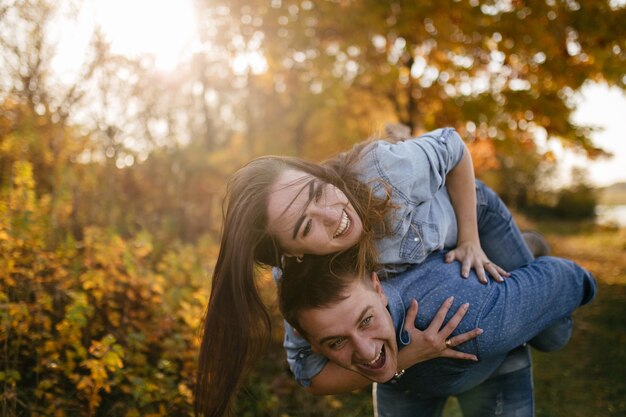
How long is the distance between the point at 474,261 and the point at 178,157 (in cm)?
711

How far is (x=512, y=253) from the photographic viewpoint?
9.01 feet

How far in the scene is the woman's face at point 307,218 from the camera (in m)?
2.07

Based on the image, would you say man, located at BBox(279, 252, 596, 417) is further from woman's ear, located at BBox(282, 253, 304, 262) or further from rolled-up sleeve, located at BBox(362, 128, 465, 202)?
rolled-up sleeve, located at BBox(362, 128, 465, 202)

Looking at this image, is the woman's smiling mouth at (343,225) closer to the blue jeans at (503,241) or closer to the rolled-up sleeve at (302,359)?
the rolled-up sleeve at (302,359)

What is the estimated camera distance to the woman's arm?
2.42 meters

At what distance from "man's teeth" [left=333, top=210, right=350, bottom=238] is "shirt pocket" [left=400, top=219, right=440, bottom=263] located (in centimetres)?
32

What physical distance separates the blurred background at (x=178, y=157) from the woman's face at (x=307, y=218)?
0.84 meters

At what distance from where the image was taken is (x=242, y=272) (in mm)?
2104

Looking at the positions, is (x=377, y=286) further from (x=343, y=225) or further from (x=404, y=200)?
(x=404, y=200)

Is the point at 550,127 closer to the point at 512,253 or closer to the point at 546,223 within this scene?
the point at 512,253

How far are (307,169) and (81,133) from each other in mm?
4636

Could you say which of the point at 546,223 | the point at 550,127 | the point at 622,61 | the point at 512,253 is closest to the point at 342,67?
the point at 550,127

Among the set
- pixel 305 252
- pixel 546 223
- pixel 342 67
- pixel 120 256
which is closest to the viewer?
pixel 305 252

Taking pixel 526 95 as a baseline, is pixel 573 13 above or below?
above
